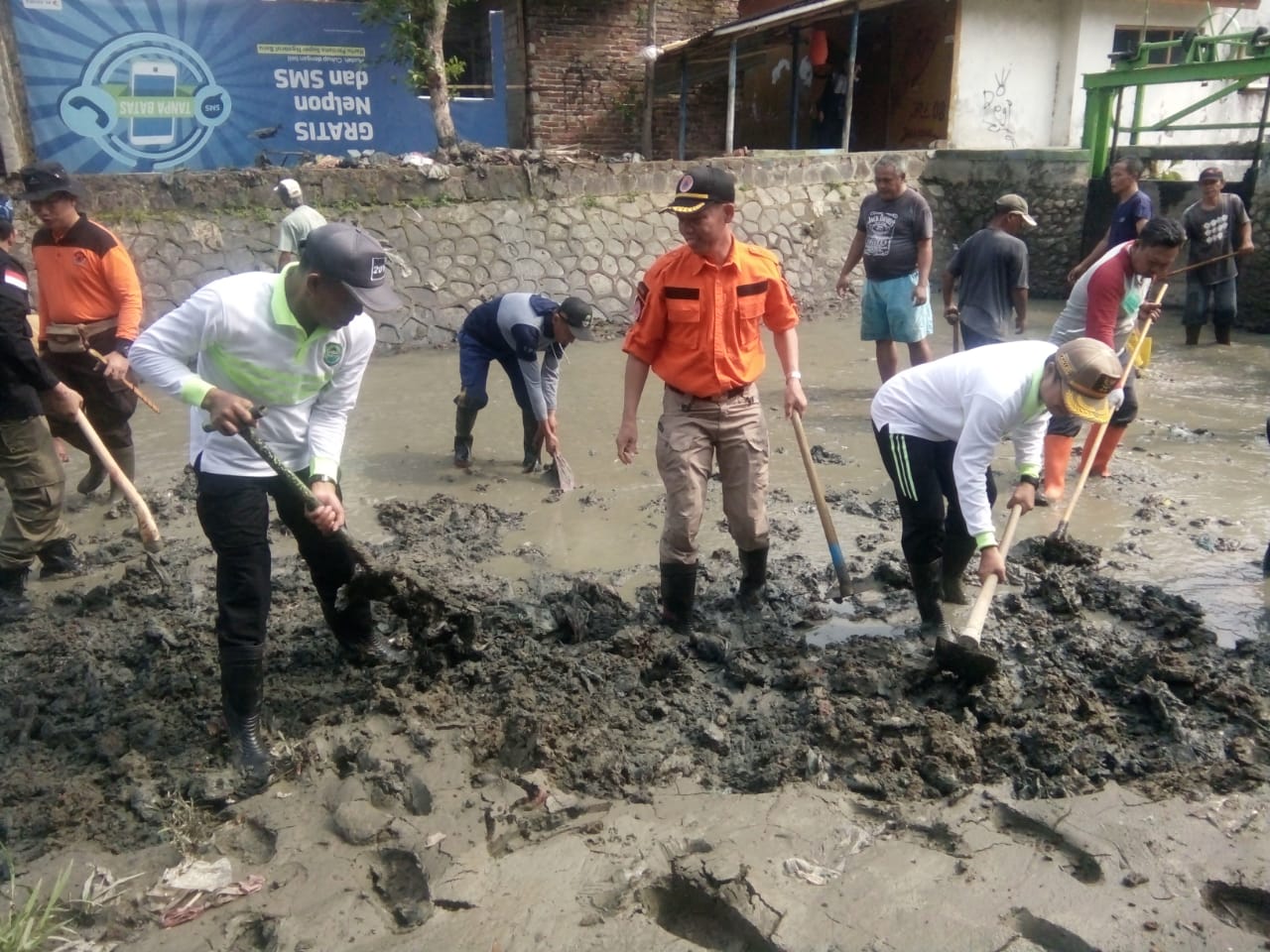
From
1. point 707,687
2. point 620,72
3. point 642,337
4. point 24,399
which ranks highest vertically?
point 620,72

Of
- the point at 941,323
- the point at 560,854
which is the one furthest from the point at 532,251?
the point at 560,854

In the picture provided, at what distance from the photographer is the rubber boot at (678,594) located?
4.16 meters

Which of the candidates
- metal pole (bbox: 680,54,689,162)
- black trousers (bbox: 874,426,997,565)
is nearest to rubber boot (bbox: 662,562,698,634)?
black trousers (bbox: 874,426,997,565)

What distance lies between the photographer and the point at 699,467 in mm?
4086

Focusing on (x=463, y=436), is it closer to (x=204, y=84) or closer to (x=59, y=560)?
(x=59, y=560)

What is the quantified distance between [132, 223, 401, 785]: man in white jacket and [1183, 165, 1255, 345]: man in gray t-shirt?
8.80 metres

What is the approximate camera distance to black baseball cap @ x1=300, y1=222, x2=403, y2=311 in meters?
2.81

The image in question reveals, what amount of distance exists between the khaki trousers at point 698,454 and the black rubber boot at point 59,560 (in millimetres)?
3100

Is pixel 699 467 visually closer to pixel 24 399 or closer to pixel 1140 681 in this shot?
pixel 1140 681

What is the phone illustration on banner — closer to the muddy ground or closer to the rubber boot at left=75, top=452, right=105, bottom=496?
the rubber boot at left=75, top=452, right=105, bottom=496

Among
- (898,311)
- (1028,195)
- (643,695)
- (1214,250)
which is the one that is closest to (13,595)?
(643,695)

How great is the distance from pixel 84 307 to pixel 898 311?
524 centimetres

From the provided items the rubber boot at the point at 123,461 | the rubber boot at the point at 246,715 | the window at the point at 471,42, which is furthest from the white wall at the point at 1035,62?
the rubber boot at the point at 246,715

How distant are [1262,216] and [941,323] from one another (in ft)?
11.6
